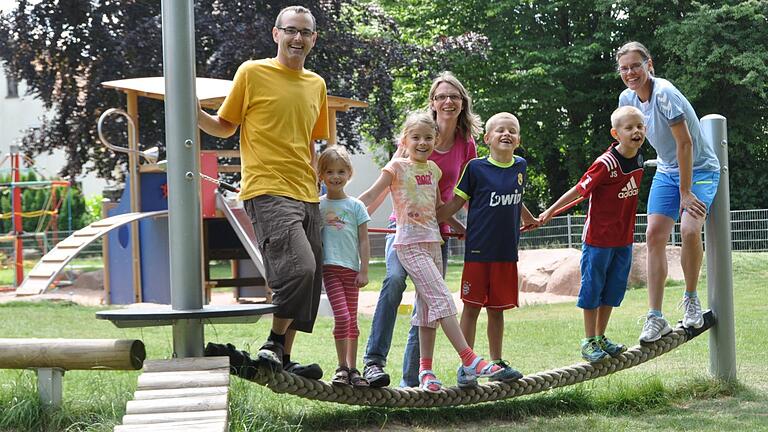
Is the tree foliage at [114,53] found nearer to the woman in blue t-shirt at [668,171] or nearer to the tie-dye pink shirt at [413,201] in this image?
the woman in blue t-shirt at [668,171]

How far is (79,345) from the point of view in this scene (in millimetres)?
4891

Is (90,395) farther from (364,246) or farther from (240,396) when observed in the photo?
(364,246)

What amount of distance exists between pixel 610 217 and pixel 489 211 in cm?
78

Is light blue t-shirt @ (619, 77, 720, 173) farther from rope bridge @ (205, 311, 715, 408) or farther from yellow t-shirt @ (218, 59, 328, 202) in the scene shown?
yellow t-shirt @ (218, 59, 328, 202)

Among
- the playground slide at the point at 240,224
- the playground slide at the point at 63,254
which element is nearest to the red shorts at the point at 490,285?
the playground slide at the point at 240,224

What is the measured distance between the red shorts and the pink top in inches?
13.5

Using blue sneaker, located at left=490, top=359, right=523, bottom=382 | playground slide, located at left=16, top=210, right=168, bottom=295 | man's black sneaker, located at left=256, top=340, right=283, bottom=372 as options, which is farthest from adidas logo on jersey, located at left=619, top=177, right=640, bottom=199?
playground slide, located at left=16, top=210, right=168, bottom=295

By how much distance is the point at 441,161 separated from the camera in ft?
17.6

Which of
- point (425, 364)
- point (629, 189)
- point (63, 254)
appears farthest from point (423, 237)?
point (63, 254)

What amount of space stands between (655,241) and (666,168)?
42 centimetres

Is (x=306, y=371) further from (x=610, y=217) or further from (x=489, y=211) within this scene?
(x=610, y=217)

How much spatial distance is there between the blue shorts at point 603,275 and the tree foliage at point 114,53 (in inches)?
547

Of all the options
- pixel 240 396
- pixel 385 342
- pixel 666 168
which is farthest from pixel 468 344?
pixel 666 168

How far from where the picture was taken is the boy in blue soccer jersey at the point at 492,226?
5.17 meters
